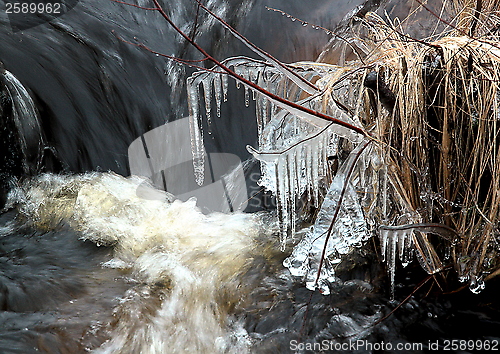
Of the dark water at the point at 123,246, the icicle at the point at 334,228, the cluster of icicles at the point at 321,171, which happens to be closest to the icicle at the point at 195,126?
the cluster of icicles at the point at 321,171

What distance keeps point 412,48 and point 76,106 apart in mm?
4209

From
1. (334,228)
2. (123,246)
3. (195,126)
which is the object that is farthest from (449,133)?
(123,246)

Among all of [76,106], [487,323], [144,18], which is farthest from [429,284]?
[144,18]

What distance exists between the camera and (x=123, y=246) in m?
3.78

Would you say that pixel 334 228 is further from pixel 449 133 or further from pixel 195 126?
pixel 195 126

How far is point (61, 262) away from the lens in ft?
11.7

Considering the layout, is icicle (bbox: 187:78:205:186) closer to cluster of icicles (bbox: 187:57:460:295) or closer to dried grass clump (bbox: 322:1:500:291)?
cluster of icicles (bbox: 187:57:460:295)

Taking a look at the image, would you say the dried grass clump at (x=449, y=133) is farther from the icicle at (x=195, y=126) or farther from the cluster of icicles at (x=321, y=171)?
the icicle at (x=195, y=126)

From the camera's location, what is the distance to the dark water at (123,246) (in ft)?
8.15

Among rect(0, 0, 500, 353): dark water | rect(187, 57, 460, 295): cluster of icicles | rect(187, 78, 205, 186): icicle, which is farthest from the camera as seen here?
rect(187, 78, 205, 186): icicle

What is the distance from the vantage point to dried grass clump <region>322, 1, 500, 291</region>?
7.03 feet

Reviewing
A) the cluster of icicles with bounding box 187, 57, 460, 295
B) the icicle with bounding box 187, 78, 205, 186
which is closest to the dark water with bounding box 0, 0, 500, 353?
the cluster of icicles with bounding box 187, 57, 460, 295

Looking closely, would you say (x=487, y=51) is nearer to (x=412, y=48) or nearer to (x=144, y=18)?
(x=412, y=48)

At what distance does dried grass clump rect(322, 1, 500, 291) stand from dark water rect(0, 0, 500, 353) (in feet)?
1.30
